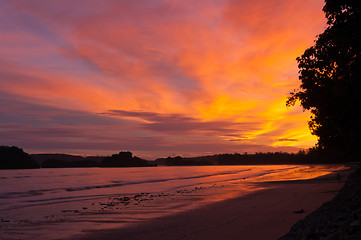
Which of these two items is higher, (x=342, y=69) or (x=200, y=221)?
(x=342, y=69)

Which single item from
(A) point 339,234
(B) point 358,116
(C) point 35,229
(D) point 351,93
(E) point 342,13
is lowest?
(C) point 35,229

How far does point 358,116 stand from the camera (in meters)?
20.1

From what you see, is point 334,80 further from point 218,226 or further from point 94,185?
point 94,185

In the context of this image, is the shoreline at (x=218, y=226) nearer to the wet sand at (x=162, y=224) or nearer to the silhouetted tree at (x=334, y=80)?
the wet sand at (x=162, y=224)

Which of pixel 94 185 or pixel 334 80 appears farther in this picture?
pixel 94 185

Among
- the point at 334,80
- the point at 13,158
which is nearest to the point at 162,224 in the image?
the point at 334,80

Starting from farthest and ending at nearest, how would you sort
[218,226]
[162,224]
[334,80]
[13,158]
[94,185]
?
[13,158], [94,185], [334,80], [162,224], [218,226]

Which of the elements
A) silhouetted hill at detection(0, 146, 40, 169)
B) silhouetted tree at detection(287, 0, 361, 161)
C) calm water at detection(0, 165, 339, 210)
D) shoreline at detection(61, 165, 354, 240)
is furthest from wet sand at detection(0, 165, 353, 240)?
silhouetted hill at detection(0, 146, 40, 169)

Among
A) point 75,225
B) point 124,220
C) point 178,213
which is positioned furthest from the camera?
point 178,213

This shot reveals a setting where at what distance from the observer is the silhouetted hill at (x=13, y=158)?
521ft

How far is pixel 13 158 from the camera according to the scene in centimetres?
16012

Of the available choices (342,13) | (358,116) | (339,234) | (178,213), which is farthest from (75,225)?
(358,116)

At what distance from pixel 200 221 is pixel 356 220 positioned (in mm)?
8602

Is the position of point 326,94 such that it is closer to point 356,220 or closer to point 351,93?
point 351,93
